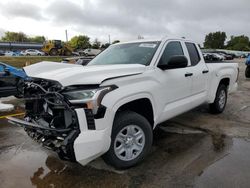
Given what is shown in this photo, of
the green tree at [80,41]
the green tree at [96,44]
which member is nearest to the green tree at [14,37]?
the green tree at [80,41]

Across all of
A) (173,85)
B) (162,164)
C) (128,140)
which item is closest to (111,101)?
(128,140)

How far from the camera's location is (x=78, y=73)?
343 centimetres

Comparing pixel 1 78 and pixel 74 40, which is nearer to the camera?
pixel 1 78

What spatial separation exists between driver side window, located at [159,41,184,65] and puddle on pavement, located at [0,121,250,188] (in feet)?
4.81

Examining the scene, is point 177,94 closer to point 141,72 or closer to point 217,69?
point 141,72

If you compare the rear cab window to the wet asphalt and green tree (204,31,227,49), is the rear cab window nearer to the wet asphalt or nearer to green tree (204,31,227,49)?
the wet asphalt

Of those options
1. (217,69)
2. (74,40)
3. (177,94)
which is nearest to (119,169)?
(177,94)

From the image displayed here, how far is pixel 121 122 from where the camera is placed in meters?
3.56

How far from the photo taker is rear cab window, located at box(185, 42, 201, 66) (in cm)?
545

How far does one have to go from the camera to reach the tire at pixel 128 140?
140 inches

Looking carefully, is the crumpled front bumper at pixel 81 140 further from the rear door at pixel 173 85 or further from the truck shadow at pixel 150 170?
the rear door at pixel 173 85

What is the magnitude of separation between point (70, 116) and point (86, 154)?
0.50m

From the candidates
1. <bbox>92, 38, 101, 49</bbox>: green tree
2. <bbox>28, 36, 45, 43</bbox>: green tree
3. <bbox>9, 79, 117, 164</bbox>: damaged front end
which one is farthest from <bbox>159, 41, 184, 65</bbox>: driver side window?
<bbox>28, 36, 45, 43</bbox>: green tree

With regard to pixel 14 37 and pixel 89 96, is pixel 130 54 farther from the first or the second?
pixel 14 37
